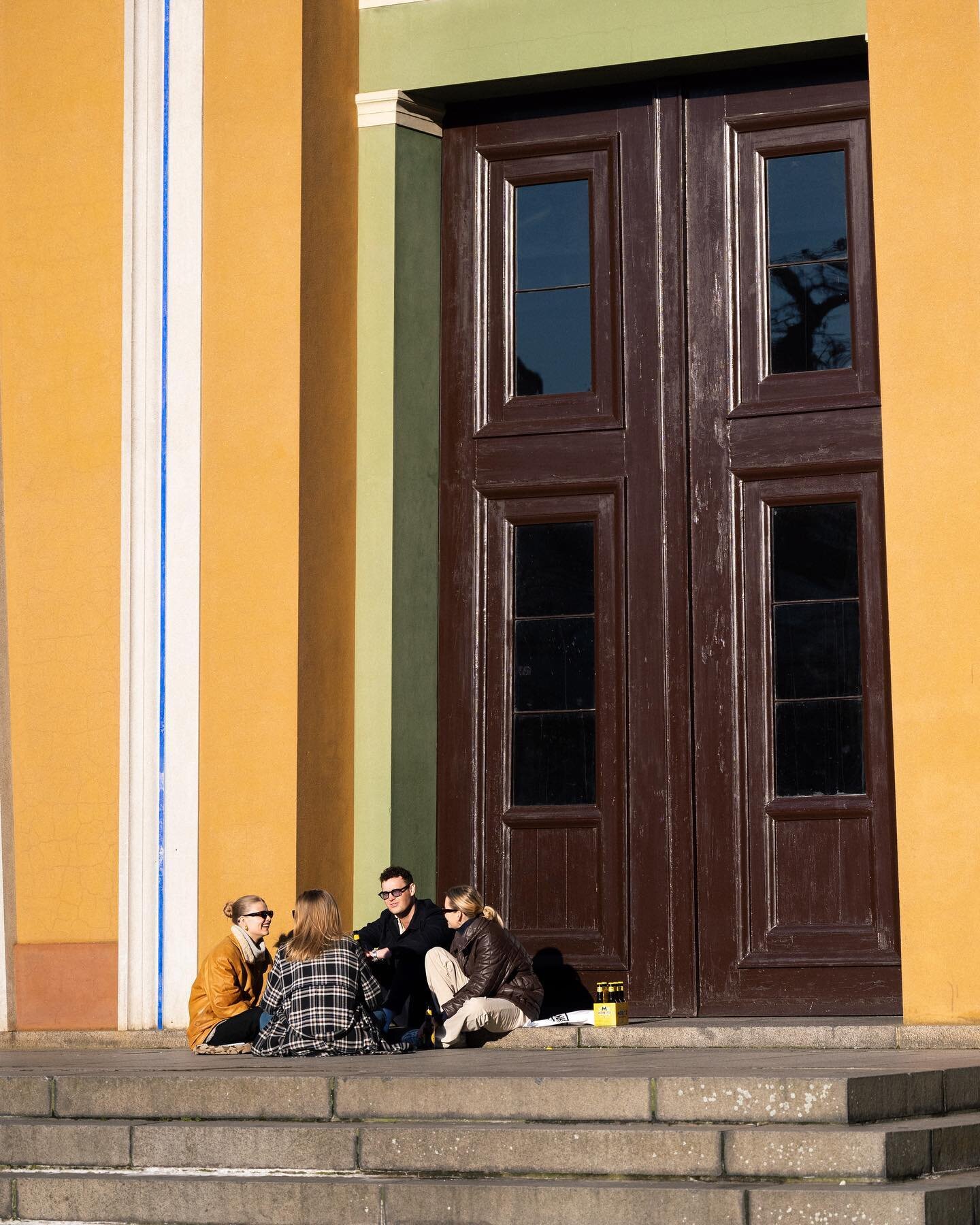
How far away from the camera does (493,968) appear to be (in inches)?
374

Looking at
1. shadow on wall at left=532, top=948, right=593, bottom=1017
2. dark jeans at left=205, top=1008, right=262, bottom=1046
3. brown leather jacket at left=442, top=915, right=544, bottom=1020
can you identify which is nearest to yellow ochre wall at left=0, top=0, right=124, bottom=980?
dark jeans at left=205, top=1008, right=262, bottom=1046

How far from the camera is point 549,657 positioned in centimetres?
1075

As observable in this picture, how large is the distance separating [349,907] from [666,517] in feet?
9.24

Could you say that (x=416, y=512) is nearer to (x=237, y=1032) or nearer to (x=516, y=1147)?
(x=237, y=1032)

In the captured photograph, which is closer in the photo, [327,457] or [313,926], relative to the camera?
[313,926]

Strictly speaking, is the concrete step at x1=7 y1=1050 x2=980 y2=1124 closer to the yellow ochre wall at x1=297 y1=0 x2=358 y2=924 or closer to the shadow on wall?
the shadow on wall

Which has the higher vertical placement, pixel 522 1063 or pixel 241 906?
pixel 241 906

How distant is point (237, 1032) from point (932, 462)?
444cm

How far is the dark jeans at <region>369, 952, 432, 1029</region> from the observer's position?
9844 millimetres

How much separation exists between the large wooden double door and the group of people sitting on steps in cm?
82

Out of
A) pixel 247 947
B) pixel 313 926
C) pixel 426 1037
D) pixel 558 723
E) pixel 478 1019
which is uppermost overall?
pixel 558 723

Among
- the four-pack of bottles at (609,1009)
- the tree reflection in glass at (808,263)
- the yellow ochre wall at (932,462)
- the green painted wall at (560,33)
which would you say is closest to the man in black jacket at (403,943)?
the four-pack of bottles at (609,1009)

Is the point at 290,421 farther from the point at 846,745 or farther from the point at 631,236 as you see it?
the point at 846,745

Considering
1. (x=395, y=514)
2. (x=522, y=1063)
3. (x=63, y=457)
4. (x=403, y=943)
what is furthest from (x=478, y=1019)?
(x=63, y=457)
